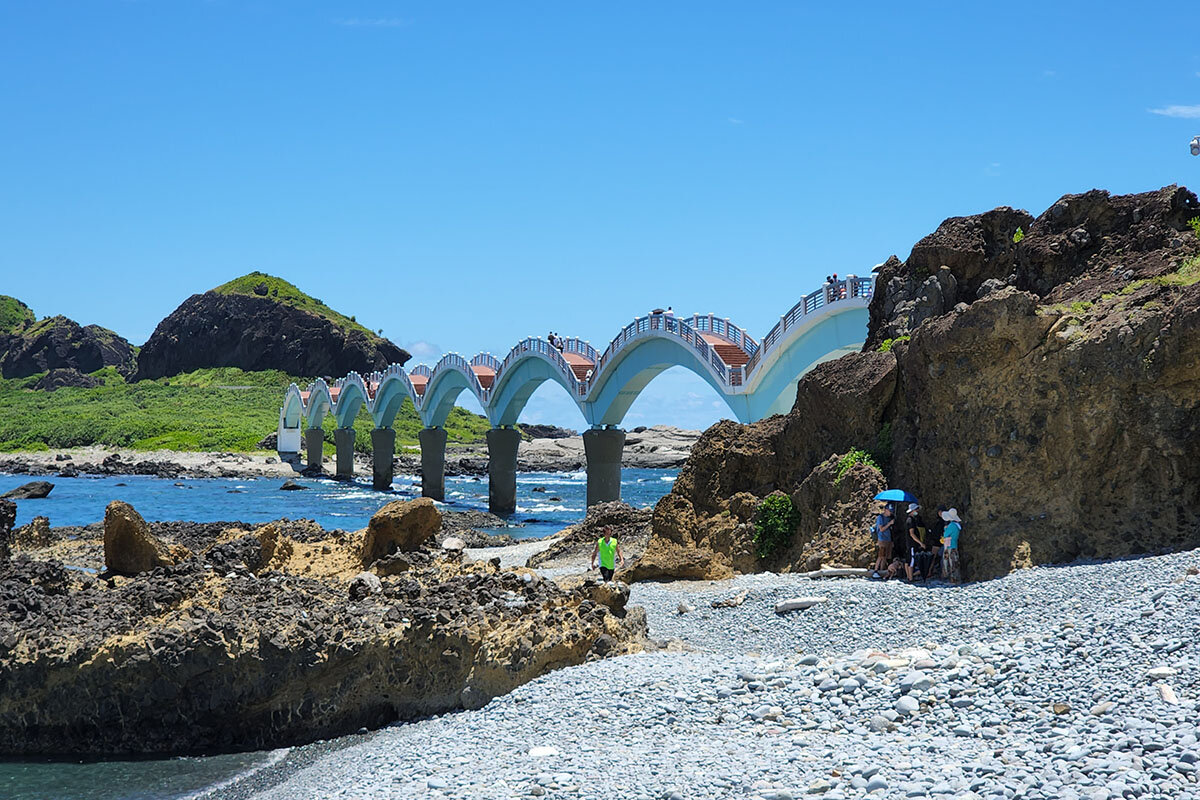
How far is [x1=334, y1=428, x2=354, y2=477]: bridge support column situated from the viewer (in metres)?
97.3

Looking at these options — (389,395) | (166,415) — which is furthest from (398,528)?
(166,415)

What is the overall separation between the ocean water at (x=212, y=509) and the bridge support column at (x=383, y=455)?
145 centimetres

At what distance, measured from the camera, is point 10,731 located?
48.5 ft

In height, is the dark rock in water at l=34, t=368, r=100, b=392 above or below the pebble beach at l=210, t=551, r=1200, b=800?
above

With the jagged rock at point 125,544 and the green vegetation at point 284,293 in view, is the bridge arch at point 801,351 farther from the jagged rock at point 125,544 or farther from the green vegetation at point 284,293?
the green vegetation at point 284,293

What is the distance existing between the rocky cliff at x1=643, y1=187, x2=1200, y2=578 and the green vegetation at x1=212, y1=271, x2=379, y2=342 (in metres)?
144

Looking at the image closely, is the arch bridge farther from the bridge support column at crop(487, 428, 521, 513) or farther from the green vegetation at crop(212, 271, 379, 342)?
the green vegetation at crop(212, 271, 379, 342)

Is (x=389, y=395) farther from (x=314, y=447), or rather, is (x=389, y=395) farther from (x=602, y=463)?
(x=602, y=463)

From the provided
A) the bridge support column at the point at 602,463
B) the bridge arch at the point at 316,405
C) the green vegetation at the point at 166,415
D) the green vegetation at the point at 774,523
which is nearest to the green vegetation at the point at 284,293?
the green vegetation at the point at 166,415

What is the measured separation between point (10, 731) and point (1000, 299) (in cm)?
1552

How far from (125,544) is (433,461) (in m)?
52.4

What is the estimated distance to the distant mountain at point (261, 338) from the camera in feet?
516

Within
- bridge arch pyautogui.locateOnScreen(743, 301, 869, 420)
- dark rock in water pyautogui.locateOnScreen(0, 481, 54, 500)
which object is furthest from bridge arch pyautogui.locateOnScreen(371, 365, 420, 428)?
bridge arch pyautogui.locateOnScreen(743, 301, 869, 420)

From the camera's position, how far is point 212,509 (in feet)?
190
